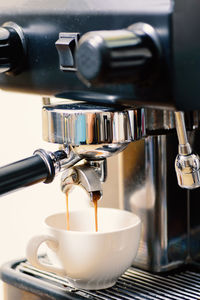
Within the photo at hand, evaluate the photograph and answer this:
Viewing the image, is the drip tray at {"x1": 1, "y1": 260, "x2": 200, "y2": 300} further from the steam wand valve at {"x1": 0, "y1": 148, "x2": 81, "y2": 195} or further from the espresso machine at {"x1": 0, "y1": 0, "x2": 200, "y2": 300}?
the steam wand valve at {"x1": 0, "y1": 148, "x2": 81, "y2": 195}

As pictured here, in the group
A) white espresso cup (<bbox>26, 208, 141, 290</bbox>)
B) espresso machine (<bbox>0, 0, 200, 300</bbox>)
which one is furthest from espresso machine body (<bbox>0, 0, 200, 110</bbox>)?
white espresso cup (<bbox>26, 208, 141, 290</bbox>)

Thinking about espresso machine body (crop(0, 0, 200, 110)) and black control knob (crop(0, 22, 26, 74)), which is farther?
black control knob (crop(0, 22, 26, 74))

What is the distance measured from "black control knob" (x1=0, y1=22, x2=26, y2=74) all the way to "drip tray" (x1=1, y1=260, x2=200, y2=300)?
9.0 inches

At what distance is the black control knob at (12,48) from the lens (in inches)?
21.8

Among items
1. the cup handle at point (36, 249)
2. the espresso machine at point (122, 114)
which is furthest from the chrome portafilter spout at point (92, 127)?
the cup handle at point (36, 249)

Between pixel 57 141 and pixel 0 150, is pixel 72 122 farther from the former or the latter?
pixel 0 150

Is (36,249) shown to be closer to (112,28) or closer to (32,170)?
(32,170)

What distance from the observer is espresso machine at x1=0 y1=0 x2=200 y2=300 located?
42 centimetres

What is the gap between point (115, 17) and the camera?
0.47 meters

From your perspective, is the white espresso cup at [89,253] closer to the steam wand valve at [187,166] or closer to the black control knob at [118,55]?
the steam wand valve at [187,166]

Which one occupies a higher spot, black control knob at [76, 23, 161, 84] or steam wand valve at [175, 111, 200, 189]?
black control knob at [76, 23, 161, 84]

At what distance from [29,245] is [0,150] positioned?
0.33m

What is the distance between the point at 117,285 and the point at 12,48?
27 cm

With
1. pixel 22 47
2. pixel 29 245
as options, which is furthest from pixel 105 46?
pixel 29 245
